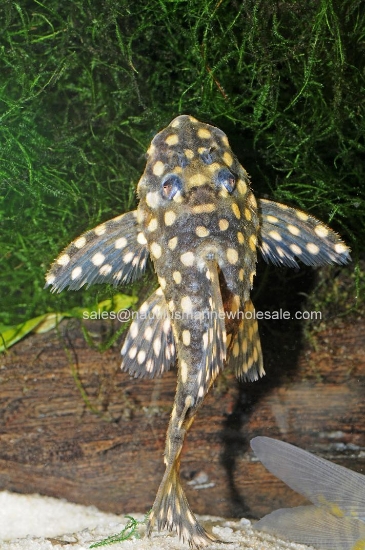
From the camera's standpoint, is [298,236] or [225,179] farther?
[298,236]

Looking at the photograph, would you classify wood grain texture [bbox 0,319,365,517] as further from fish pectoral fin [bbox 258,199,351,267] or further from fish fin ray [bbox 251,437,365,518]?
fish pectoral fin [bbox 258,199,351,267]

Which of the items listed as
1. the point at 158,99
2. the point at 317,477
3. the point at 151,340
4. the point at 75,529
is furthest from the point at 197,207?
the point at 75,529

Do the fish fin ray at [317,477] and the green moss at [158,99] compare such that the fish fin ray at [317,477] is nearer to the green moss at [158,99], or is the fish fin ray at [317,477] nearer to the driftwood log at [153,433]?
the driftwood log at [153,433]

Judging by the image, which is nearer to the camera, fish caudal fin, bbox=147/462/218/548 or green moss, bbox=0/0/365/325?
fish caudal fin, bbox=147/462/218/548

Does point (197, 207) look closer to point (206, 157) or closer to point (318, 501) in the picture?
point (206, 157)

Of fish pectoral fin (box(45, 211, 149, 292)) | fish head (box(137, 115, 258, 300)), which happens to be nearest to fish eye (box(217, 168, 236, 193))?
fish head (box(137, 115, 258, 300))
